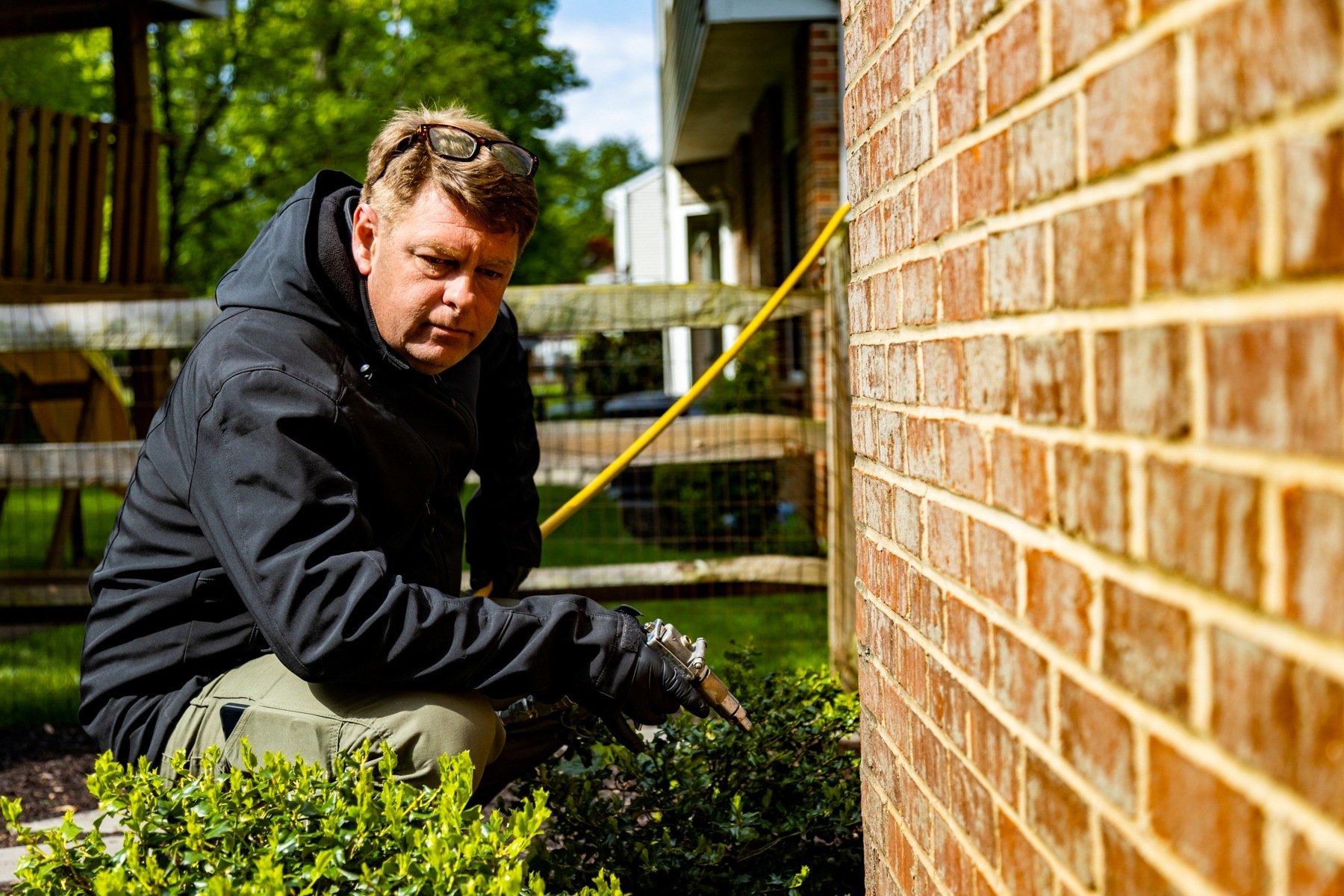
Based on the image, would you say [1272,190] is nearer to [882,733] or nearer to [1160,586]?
[1160,586]

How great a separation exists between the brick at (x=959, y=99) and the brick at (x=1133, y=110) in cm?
36

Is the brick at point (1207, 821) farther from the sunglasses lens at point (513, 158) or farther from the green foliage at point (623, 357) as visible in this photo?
the green foliage at point (623, 357)

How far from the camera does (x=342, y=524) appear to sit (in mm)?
2443

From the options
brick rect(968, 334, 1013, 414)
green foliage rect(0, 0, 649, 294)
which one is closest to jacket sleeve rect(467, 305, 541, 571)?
brick rect(968, 334, 1013, 414)

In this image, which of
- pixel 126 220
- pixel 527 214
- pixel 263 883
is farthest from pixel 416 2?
pixel 263 883

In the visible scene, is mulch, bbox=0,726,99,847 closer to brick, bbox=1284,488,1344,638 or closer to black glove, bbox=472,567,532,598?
black glove, bbox=472,567,532,598

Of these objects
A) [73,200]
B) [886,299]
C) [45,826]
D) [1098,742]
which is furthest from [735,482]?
[1098,742]

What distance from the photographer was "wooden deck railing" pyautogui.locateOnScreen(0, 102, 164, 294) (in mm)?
7609

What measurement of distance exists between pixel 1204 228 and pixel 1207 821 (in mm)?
464

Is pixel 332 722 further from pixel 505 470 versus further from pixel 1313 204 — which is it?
pixel 1313 204

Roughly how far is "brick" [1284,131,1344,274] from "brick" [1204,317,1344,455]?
4 cm

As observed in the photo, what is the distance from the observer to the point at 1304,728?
0.86m

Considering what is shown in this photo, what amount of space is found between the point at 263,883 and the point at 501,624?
903mm

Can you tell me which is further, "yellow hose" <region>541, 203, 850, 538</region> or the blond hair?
"yellow hose" <region>541, 203, 850, 538</region>
